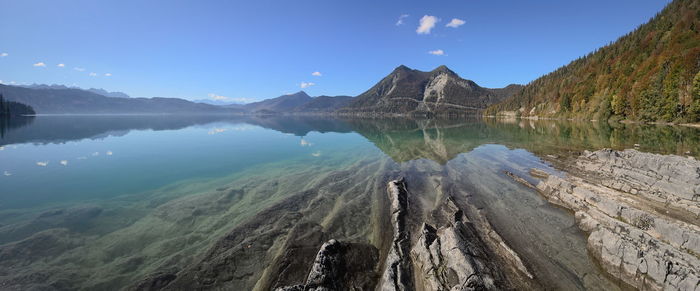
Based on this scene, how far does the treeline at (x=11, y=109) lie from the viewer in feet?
434

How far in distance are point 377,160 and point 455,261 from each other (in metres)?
20.9

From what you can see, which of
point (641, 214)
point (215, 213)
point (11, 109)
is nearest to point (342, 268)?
point (215, 213)

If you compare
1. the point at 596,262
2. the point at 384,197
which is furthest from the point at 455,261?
the point at 384,197

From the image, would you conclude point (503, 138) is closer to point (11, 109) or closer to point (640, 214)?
point (640, 214)

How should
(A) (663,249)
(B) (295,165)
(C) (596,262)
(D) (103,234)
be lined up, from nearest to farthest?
(A) (663,249) < (C) (596,262) < (D) (103,234) < (B) (295,165)

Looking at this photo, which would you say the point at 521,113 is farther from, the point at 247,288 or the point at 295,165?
the point at 247,288

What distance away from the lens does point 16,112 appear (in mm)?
166625

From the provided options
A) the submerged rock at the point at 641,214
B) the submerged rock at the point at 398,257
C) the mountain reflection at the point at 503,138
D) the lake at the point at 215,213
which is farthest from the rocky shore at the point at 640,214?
the mountain reflection at the point at 503,138

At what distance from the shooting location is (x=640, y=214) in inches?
403

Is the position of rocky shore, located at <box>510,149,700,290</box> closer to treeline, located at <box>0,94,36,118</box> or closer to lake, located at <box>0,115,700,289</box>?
lake, located at <box>0,115,700,289</box>

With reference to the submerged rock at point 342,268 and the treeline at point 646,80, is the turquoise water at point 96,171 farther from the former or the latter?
the treeline at point 646,80

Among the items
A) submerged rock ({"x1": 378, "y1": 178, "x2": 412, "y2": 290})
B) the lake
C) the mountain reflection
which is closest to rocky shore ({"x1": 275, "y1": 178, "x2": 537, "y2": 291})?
submerged rock ({"x1": 378, "y1": 178, "x2": 412, "y2": 290})

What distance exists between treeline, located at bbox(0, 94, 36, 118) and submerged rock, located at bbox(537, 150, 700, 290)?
22912 cm

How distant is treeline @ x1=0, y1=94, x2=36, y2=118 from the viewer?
434ft
